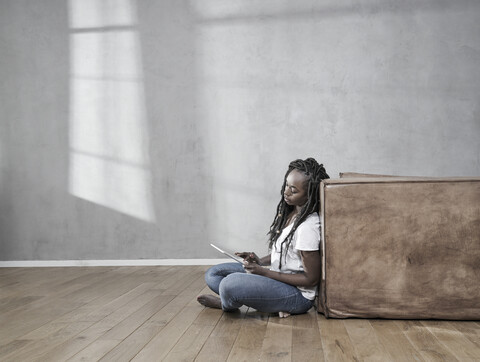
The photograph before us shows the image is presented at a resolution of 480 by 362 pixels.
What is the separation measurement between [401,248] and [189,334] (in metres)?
0.92

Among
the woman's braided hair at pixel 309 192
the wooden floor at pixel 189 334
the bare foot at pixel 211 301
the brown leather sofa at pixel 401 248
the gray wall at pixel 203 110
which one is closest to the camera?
the wooden floor at pixel 189 334

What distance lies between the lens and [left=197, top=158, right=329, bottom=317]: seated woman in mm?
2037

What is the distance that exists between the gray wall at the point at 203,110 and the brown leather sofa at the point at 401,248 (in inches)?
71.9

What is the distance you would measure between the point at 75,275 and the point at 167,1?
2268 millimetres

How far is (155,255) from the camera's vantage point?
395 centimetres

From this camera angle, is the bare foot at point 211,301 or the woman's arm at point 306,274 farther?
the bare foot at point 211,301

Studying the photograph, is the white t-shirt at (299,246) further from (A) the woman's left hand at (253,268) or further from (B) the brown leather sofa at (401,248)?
(A) the woman's left hand at (253,268)

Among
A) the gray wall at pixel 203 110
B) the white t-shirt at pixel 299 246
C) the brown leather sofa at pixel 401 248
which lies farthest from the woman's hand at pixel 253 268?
the gray wall at pixel 203 110

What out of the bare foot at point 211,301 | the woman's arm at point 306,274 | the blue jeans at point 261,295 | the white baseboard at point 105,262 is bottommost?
the white baseboard at point 105,262

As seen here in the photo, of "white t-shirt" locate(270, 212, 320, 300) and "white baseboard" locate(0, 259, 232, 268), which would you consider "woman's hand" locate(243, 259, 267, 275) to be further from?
"white baseboard" locate(0, 259, 232, 268)

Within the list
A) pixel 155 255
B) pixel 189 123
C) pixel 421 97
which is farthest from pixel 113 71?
pixel 421 97

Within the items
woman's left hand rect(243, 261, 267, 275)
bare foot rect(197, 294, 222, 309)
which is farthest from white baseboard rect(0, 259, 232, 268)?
woman's left hand rect(243, 261, 267, 275)

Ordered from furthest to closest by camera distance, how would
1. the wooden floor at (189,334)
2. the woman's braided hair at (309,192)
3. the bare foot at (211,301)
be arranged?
1. the bare foot at (211,301)
2. the woman's braided hair at (309,192)
3. the wooden floor at (189,334)

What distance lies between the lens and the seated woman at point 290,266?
6.68ft
